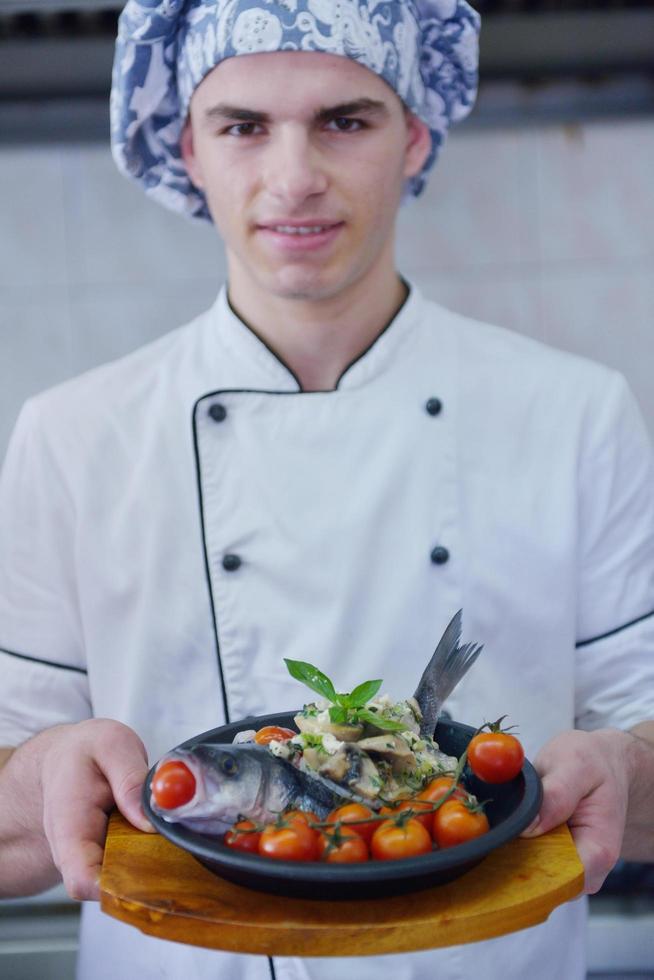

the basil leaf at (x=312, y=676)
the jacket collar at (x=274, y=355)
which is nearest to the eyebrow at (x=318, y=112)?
the jacket collar at (x=274, y=355)

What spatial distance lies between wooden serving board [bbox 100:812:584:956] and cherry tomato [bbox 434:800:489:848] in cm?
4

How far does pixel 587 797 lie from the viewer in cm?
104

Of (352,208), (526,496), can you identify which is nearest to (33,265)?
(352,208)

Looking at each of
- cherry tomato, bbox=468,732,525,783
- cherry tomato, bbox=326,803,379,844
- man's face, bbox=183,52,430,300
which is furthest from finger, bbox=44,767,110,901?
man's face, bbox=183,52,430,300

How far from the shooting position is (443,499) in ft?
4.72

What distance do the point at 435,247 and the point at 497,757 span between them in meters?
1.42

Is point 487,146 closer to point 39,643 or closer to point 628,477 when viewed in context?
point 628,477

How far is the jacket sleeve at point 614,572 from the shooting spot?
1.44 metres

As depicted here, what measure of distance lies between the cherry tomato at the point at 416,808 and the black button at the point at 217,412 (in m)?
0.62

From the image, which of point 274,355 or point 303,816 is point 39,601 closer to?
point 274,355

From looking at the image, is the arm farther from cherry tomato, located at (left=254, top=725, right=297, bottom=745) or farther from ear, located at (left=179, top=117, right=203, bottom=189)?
ear, located at (left=179, top=117, right=203, bottom=189)

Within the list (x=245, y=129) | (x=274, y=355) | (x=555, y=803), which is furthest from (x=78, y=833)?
(x=245, y=129)

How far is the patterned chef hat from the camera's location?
1.28 meters

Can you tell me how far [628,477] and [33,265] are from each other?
4.12 ft
